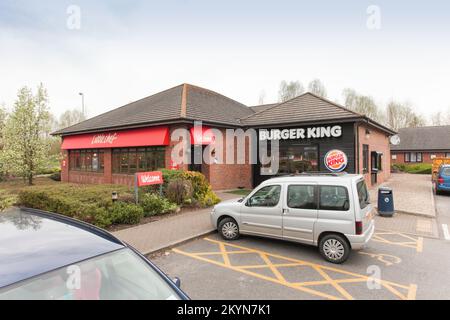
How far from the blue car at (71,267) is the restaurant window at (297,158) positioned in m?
13.4

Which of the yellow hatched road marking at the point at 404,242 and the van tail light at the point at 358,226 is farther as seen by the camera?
the yellow hatched road marking at the point at 404,242

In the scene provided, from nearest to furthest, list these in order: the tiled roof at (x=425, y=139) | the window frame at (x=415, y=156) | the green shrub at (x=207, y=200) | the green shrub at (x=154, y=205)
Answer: the green shrub at (x=154, y=205), the green shrub at (x=207, y=200), the tiled roof at (x=425, y=139), the window frame at (x=415, y=156)

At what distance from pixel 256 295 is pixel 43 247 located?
3218 mm

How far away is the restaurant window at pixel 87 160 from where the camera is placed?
19.3 meters

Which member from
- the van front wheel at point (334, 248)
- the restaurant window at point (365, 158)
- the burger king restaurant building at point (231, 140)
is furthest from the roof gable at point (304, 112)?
the van front wheel at point (334, 248)

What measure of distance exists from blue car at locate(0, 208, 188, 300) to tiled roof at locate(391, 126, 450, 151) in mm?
43808

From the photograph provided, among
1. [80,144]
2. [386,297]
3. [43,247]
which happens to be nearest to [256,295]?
[386,297]

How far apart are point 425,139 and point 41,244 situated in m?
46.0

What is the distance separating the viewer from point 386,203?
9602mm

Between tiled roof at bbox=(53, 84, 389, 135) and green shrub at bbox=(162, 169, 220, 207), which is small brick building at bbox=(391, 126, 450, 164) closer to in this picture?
tiled roof at bbox=(53, 84, 389, 135)

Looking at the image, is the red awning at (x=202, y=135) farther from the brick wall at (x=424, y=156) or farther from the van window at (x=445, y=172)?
the brick wall at (x=424, y=156)

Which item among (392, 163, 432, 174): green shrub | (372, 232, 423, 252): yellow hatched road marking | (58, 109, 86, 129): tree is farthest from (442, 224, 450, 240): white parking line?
(58, 109, 86, 129): tree
